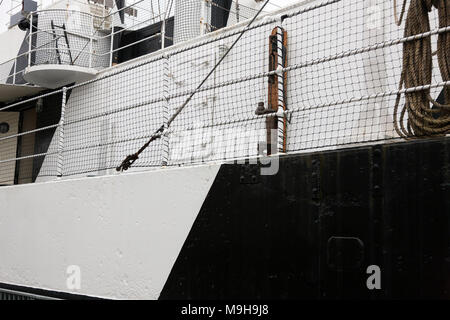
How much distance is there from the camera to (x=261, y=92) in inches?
210

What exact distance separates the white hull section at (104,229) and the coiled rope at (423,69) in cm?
147

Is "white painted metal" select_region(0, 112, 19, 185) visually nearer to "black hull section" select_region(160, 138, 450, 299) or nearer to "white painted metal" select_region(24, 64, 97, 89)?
"white painted metal" select_region(24, 64, 97, 89)

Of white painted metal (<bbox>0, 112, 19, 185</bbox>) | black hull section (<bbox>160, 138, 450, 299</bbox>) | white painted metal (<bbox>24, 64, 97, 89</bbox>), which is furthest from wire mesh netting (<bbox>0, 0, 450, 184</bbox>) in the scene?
white painted metal (<bbox>0, 112, 19, 185</bbox>)

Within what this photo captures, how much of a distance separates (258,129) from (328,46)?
1.03 m

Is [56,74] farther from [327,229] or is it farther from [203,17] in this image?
[327,229]

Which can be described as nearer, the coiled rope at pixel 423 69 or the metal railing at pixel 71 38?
the coiled rope at pixel 423 69

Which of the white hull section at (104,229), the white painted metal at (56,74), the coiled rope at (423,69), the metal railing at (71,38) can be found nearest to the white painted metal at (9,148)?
the metal railing at (71,38)

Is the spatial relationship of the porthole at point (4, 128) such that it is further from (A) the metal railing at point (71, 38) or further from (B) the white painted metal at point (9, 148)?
(A) the metal railing at point (71, 38)

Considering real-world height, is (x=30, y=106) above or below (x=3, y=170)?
above

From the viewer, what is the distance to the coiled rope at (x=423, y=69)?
10.3ft

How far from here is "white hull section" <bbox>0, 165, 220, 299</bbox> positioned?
13.9ft
